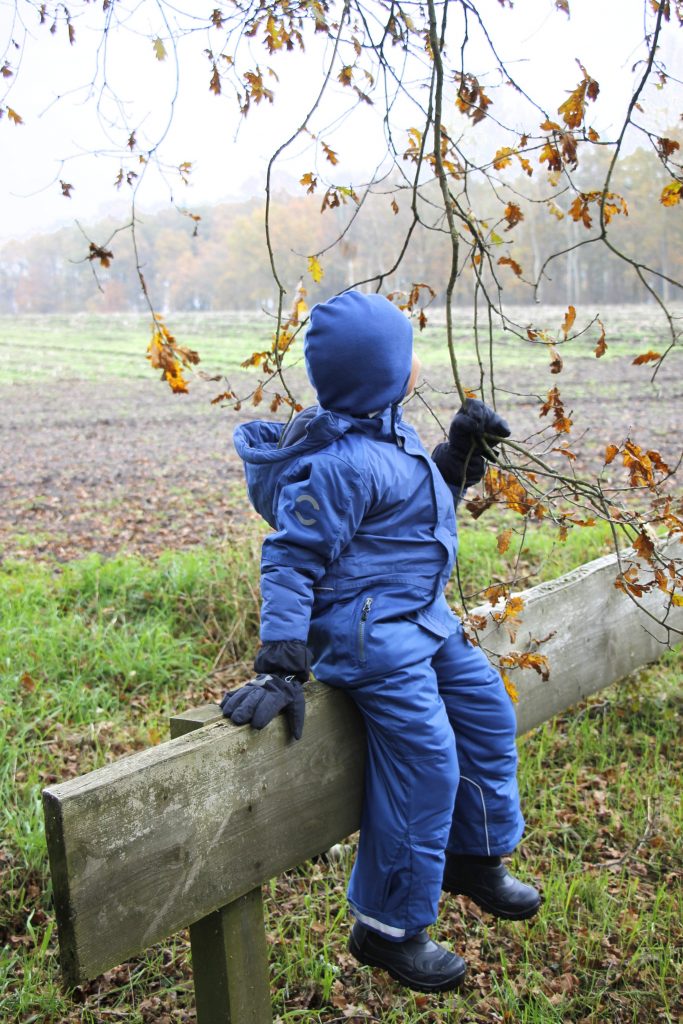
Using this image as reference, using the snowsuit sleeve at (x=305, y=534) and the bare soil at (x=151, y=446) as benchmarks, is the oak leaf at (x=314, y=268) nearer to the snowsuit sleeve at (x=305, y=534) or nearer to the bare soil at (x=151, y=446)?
the bare soil at (x=151, y=446)

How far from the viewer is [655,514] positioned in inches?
111

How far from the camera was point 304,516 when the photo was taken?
220 cm

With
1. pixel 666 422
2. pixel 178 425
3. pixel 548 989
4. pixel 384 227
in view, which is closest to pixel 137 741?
pixel 548 989

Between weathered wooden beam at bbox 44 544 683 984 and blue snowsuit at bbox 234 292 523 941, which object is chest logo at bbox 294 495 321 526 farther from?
weathered wooden beam at bbox 44 544 683 984

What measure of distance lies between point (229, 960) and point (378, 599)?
874 millimetres

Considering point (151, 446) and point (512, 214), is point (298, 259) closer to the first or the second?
point (151, 446)

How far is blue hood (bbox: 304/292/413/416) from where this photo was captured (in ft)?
7.57

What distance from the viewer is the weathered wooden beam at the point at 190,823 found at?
1680 millimetres

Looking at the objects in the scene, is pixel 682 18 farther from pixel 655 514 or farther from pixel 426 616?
pixel 426 616

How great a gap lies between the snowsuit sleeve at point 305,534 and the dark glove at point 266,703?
107 mm

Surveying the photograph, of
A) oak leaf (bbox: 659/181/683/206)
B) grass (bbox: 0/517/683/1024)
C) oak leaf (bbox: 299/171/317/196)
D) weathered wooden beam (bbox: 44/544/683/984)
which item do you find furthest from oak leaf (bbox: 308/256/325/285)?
grass (bbox: 0/517/683/1024)

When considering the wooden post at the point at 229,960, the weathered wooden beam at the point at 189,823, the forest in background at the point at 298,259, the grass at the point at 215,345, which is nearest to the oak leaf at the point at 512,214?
the weathered wooden beam at the point at 189,823

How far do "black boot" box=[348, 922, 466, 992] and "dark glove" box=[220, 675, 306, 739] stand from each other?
639mm

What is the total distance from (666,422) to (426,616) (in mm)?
12766
